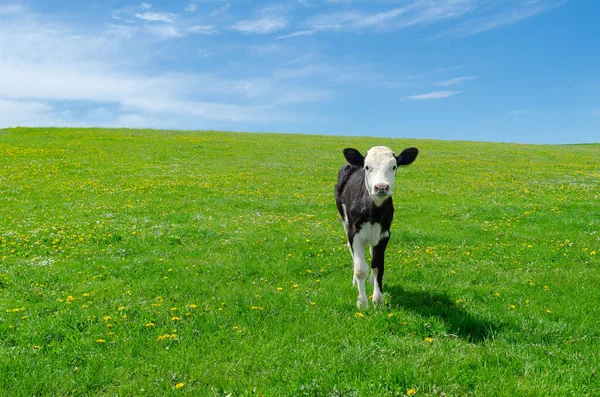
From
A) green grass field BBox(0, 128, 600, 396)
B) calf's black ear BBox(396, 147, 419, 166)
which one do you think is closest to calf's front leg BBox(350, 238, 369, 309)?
green grass field BBox(0, 128, 600, 396)

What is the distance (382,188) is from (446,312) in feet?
8.86

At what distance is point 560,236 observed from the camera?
14.2m

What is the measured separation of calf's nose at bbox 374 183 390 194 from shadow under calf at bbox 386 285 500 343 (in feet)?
7.62

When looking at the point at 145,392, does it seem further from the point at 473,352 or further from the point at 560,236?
the point at 560,236

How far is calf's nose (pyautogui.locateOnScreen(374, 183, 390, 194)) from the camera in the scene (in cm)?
713

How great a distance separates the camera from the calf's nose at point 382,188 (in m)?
7.13

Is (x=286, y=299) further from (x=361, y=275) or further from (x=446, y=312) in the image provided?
(x=446, y=312)

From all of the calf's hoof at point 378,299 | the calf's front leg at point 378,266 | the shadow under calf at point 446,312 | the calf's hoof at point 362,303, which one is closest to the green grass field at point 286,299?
the shadow under calf at point 446,312

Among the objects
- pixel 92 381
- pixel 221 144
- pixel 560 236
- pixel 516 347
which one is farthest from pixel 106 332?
pixel 221 144

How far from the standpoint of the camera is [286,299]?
27.7 feet

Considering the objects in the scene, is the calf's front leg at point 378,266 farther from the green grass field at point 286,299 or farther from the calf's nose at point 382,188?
the calf's nose at point 382,188

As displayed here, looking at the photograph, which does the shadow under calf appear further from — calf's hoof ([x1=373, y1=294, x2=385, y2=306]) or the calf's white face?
the calf's white face

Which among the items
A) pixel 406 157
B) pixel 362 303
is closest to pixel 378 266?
pixel 362 303

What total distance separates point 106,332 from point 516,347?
21.3 feet
